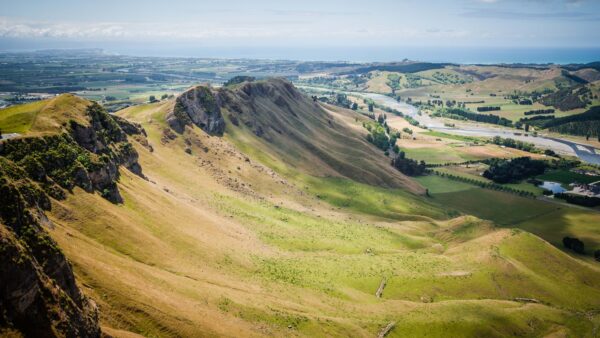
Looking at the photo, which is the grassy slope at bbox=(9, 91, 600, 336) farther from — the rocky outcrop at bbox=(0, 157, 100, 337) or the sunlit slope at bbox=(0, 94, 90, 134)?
the sunlit slope at bbox=(0, 94, 90, 134)

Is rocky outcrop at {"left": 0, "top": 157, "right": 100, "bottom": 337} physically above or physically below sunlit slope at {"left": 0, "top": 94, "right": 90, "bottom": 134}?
below

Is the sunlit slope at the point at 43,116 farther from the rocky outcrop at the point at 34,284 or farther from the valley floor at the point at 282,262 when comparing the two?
the rocky outcrop at the point at 34,284

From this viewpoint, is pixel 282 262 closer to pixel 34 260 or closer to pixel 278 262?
pixel 278 262

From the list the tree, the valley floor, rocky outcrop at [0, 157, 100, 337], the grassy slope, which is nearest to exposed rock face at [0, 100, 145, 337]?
rocky outcrop at [0, 157, 100, 337]

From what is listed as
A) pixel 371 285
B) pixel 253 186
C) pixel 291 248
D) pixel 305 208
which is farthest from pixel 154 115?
pixel 371 285

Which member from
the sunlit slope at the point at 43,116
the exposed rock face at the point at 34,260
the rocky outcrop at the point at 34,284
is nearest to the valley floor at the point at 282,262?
the exposed rock face at the point at 34,260

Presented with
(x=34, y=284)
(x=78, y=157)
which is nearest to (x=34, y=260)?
(x=34, y=284)
